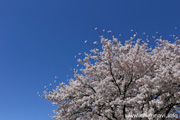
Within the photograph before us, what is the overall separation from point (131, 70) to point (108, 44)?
1908mm

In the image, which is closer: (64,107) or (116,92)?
(116,92)

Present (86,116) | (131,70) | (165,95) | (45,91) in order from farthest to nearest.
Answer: (45,91) < (86,116) < (131,70) < (165,95)

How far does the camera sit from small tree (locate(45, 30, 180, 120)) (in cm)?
730

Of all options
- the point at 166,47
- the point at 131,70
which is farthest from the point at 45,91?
the point at 166,47

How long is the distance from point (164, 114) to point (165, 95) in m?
1.56

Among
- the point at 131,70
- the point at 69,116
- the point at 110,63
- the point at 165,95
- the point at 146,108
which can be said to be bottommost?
the point at 146,108

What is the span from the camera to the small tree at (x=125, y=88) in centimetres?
730

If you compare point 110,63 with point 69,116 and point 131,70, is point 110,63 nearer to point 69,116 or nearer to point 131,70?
point 131,70

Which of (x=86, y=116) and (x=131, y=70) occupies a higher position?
(x=131, y=70)

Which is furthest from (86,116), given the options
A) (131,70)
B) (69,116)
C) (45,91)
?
(131,70)

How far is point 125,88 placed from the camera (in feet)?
29.1

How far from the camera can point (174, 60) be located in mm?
9984

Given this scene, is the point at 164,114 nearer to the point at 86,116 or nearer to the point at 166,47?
the point at 86,116

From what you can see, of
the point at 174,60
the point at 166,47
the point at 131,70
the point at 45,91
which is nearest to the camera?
the point at 131,70
